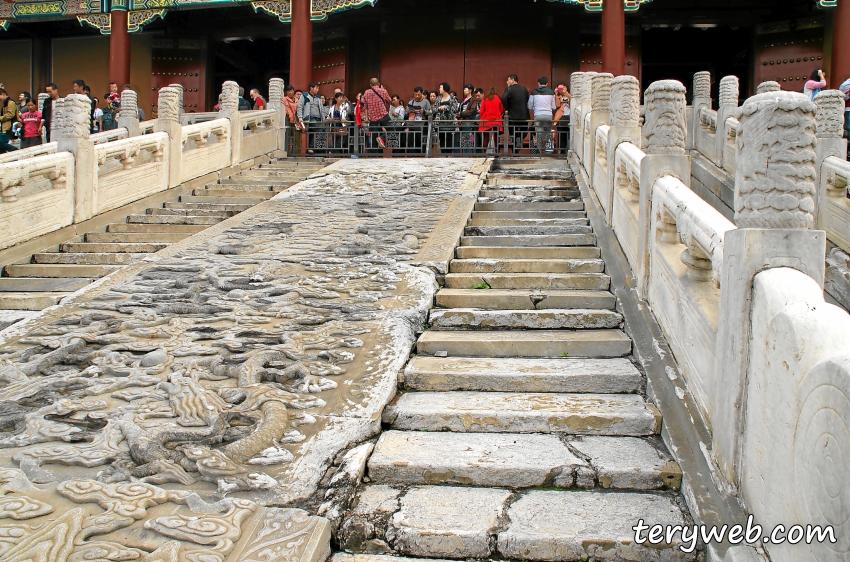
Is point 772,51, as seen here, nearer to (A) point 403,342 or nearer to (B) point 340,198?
(B) point 340,198

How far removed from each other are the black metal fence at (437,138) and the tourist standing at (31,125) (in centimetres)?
388

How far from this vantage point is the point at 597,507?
252 centimetres

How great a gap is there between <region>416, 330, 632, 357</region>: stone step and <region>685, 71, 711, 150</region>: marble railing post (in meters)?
7.59

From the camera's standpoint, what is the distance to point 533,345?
12.6 ft

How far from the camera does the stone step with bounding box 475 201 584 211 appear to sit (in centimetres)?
674

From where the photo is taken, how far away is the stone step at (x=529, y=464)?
267cm

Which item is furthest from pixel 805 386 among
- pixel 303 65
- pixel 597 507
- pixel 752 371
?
pixel 303 65

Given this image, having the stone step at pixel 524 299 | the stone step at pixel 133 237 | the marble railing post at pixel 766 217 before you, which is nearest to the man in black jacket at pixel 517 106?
the stone step at pixel 133 237

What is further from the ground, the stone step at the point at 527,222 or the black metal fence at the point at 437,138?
the black metal fence at the point at 437,138

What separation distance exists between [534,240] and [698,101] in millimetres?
6202

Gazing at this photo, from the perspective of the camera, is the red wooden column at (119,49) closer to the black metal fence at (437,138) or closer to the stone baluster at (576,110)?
the black metal fence at (437,138)

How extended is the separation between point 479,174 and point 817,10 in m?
9.02

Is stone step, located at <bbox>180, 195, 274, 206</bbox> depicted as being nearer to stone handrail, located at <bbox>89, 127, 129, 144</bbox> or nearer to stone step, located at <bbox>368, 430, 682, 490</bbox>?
stone handrail, located at <bbox>89, 127, 129, 144</bbox>

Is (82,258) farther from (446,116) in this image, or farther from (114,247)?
(446,116)
